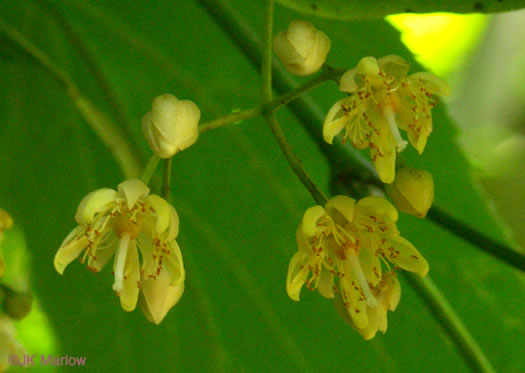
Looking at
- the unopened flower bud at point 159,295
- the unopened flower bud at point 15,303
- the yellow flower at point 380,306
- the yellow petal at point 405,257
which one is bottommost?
the yellow flower at point 380,306

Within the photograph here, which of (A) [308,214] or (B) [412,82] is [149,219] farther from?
(B) [412,82]

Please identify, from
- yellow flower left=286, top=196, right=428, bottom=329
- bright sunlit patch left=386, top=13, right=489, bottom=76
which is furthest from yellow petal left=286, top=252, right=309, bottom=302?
bright sunlit patch left=386, top=13, right=489, bottom=76

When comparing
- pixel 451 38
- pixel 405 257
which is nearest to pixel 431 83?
pixel 405 257

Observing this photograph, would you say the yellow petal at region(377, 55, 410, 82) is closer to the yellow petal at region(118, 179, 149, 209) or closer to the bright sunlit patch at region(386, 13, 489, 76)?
the yellow petal at region(118, 179, 149, 209)

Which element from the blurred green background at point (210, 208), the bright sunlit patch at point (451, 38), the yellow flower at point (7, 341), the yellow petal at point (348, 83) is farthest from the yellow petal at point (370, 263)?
the bright sunlit patch at point (451, 38)

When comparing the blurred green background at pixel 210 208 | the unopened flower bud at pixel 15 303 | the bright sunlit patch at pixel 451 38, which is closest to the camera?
the unopened flower bud at pixel 15 303

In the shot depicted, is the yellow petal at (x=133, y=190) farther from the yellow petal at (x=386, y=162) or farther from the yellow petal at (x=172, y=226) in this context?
the yellow petal at (x=386, y=162)
